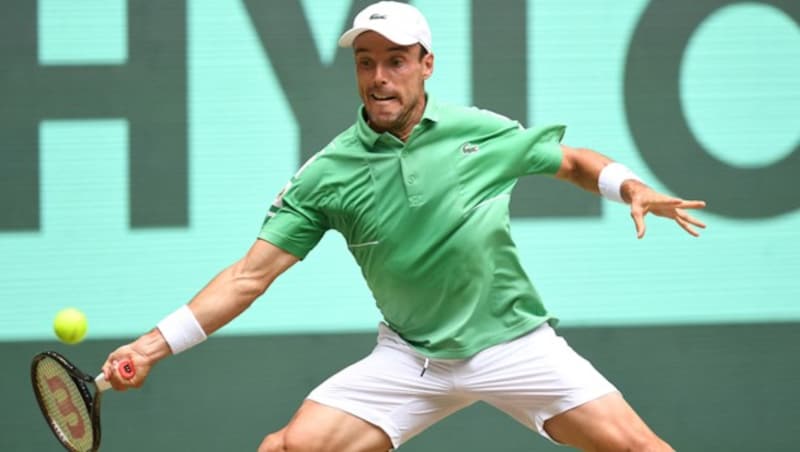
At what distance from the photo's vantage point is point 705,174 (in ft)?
17.3

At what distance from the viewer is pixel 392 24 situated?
386cm

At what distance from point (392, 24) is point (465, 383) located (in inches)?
39.8

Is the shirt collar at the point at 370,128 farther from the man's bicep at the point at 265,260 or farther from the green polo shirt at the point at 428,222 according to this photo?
the man's bicep at the point at 265,260

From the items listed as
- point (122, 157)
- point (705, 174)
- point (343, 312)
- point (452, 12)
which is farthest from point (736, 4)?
point (122, 157)

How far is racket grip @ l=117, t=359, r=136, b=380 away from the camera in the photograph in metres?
3.66

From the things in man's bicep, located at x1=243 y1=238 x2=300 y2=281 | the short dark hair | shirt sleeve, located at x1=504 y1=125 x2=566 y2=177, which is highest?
the short dark hair

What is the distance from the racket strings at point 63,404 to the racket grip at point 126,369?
21cm

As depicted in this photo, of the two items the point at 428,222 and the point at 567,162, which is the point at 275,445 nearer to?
the point at 428,222

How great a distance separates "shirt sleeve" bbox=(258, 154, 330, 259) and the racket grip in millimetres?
523

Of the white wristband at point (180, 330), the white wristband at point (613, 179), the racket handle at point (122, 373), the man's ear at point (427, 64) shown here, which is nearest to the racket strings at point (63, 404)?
the racket handle at point (122, 373)

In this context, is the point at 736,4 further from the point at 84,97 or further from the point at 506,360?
the point at 84,97

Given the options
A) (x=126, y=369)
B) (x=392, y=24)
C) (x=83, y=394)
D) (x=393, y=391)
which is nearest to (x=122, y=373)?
(x=126, y=369)

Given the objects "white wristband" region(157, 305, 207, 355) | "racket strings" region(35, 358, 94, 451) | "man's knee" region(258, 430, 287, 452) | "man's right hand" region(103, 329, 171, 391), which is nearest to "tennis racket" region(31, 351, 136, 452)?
"racket strings" region(35, 358, 94, 451)

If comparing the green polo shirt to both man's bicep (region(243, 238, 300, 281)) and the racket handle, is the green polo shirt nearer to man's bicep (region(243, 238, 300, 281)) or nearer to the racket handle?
man's bicep (region(243, 238, 300, 281))
